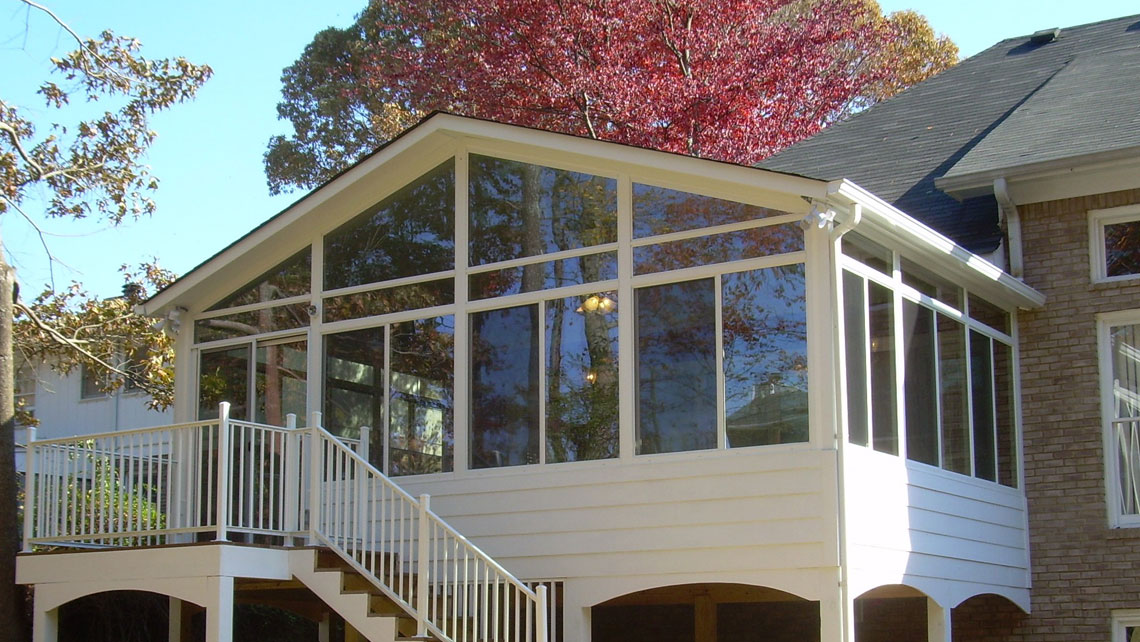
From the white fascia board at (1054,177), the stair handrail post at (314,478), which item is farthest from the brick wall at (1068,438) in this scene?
the stair handrail post at (314,478)

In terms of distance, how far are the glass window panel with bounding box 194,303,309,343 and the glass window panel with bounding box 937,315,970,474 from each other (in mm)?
5900

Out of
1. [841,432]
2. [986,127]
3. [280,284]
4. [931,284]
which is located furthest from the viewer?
[986,127]

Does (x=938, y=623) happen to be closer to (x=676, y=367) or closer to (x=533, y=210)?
(x=676, y=367)

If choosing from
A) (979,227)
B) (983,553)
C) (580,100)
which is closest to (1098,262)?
(979,227)

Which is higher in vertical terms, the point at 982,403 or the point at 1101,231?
→ the point at 1101,231

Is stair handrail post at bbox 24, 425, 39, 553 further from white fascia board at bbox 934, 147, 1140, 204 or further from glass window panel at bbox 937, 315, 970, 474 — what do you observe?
white fascia board at bbox 934, 147, 1140, 204

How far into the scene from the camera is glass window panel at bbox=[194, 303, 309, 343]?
13023mm

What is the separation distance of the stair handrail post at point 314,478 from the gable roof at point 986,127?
6.14 metres

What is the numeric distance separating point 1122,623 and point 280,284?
27.4 ft

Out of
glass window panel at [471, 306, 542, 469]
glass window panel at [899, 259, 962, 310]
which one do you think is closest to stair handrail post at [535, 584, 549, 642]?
glass window panel at [471, 306, 542, 469]

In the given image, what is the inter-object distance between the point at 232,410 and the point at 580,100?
10.8 m

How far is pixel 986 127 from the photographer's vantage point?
14852mm

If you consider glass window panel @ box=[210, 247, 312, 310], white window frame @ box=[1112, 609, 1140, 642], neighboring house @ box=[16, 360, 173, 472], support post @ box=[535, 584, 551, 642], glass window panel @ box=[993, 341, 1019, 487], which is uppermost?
neighboring house @ box=[16, 360, 173, 472]

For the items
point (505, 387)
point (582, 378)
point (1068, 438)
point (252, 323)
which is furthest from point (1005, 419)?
point (252, 323)
